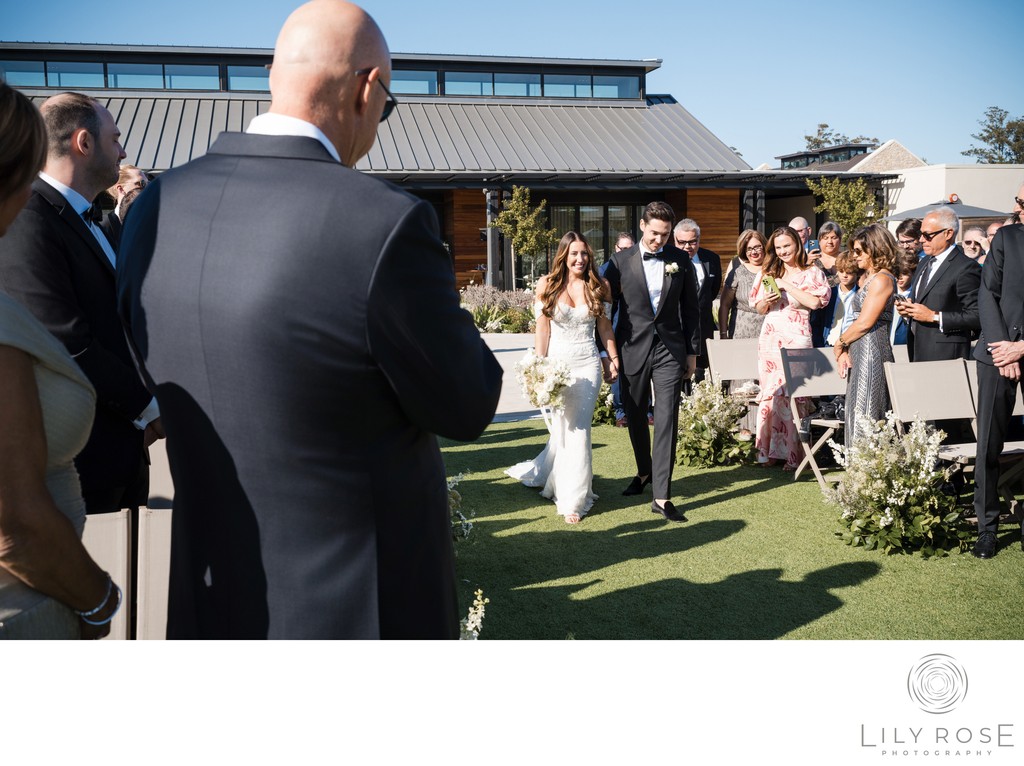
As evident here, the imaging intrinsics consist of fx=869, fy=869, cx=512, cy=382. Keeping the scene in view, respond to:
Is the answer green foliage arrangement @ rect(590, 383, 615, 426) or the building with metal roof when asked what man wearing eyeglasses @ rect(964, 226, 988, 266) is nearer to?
green foliage arrangement @ rect(590, 383, 615, 426)

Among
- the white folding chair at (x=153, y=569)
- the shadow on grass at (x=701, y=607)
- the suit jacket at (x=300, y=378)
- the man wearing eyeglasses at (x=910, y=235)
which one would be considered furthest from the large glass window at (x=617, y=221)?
the suit jacket at (x=300, y=378)

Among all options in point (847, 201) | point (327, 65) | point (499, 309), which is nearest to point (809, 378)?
point (327, 65)

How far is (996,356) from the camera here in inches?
196

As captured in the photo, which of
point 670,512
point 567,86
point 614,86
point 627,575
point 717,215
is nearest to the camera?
point 627,575

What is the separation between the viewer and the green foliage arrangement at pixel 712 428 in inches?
329

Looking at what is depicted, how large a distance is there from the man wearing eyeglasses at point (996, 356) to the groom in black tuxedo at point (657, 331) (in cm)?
204

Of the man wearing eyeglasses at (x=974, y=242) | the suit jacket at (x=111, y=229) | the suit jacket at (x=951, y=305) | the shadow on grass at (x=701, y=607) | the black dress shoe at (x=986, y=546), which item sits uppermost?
the man wearing eyeglasses at (x=974, y=242)

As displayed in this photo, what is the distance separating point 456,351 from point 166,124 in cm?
2379

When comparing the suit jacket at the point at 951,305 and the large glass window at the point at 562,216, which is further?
the large glass window at the point at 562,216

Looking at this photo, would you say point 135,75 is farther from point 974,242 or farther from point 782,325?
point 974,242

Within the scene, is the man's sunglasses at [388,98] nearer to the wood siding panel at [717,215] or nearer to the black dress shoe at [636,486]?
the black dress shoe at [636,486]

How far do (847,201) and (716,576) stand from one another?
890 inches
